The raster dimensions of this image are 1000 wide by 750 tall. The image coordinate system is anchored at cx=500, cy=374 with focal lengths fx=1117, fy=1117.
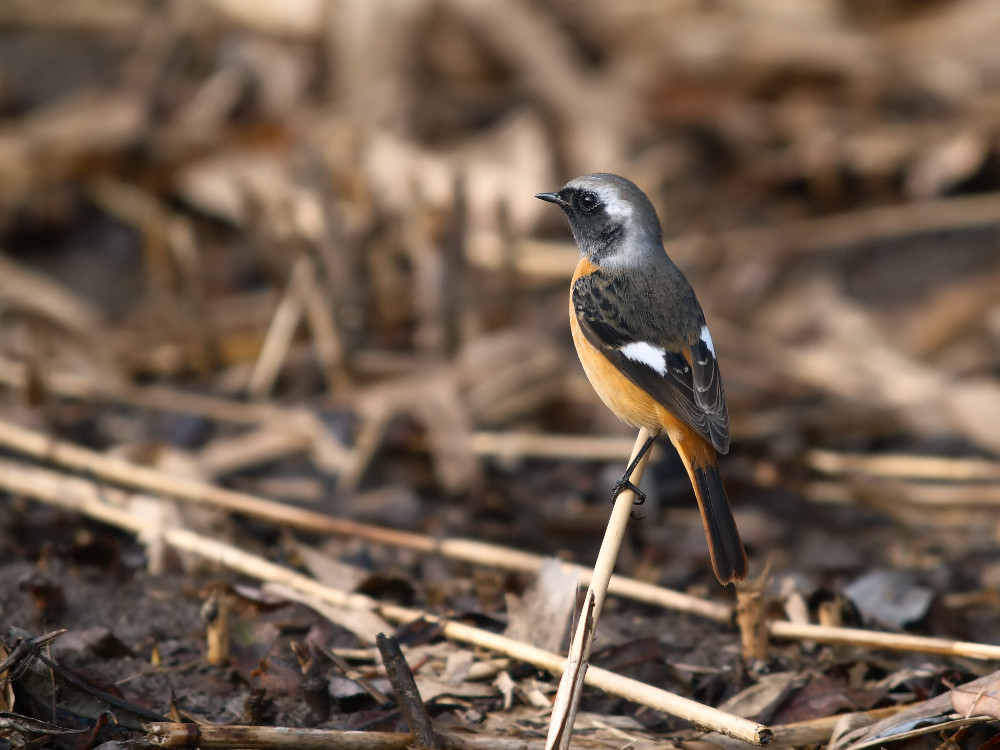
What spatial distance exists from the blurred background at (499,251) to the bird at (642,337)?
129 centimetres

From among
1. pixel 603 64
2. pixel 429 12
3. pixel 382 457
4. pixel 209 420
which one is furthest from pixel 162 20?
pixel 382 457

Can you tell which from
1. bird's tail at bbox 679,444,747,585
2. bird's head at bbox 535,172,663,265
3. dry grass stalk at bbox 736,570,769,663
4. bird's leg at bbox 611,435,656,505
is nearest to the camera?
bird's tail at bbox 679,444,747,585

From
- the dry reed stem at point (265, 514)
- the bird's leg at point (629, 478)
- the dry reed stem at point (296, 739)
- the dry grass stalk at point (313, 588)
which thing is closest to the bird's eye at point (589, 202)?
the bird's leg at point (629, 478)

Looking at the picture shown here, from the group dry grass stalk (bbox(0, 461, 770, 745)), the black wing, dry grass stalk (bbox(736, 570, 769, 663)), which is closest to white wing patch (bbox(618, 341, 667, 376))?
the black wing

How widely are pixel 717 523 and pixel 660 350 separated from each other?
2.36 ft

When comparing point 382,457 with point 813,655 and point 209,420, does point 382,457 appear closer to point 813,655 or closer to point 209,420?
point 209,420

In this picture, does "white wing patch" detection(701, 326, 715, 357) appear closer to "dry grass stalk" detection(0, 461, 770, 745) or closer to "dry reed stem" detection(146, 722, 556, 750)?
"dry grass stalk" detection(0, 461, 770, 745)

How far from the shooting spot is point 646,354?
3797mm

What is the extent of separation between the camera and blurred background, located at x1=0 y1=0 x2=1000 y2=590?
18.3 feet

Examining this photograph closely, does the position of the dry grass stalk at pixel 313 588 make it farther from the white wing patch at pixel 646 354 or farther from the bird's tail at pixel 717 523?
the white wing patch at pixel 646 354

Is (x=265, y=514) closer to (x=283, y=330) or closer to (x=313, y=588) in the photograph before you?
(x=313, y=588)

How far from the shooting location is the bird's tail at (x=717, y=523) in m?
3.23

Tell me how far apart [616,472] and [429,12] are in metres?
4.65

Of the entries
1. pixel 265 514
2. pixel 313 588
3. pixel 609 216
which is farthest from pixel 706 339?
pixel 265 514
